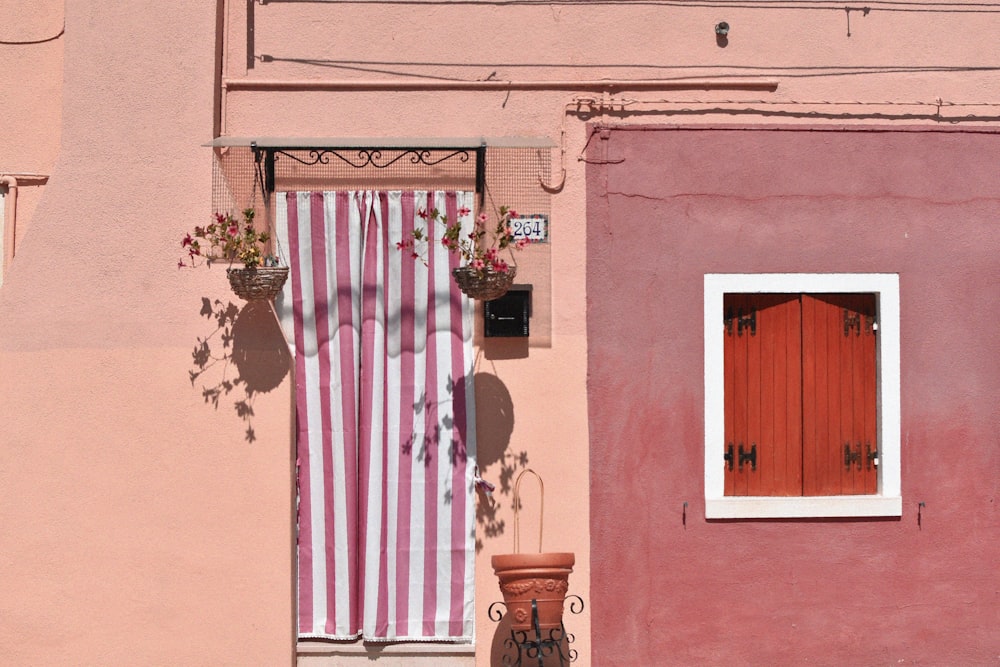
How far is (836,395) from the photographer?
25.6ft

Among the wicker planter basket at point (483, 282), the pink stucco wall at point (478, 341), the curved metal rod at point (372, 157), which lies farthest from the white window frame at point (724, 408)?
the curved metal rod at point (372, 157)

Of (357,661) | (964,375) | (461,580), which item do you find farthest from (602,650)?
(964,375)

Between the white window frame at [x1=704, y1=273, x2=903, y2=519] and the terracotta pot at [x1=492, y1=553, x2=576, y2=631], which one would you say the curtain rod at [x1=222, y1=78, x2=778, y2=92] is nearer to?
the white window frame at [x1=704, y1=273, x2=903, y2=519]

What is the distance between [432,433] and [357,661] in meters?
1.49

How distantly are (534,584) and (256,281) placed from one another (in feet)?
7.83

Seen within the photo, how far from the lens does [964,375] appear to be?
7.78 m

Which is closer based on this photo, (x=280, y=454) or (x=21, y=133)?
(x=280, y=454)

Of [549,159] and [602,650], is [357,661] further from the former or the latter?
[549,159]

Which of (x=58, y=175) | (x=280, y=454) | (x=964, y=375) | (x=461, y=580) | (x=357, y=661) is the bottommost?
(x=357, y=661)

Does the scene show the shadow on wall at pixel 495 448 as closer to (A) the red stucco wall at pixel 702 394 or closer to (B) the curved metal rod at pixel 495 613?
(B) the curved metal rod at pixel 495 613

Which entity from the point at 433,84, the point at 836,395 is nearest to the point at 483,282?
the point at 433,84

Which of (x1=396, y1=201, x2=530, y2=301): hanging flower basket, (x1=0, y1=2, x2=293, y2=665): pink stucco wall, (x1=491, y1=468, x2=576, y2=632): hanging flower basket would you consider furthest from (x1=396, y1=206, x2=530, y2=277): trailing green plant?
(x1=491, y1=468, x2=576, y2=632): hanging flower basket

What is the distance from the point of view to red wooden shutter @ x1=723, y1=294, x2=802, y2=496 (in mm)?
7762

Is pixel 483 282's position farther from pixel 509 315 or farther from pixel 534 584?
pixel 534 584
